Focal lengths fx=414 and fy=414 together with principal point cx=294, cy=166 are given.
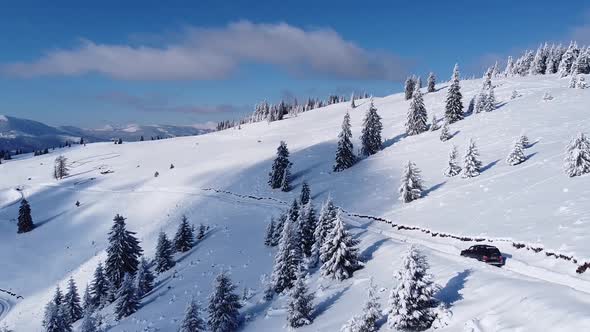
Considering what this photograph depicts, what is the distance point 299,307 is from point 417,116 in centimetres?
7144

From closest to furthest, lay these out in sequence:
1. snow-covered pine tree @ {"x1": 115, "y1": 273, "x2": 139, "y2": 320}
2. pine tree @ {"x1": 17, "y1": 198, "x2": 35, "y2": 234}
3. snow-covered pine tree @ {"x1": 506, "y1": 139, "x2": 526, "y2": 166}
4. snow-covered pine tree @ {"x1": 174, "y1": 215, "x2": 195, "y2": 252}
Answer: snow-covered pine tree @ {"x1": 115, "y1": 273, "x2": 139, "y2": 320}, snow-covered pine tree @ {"x1": 506, "y1": 139, "x2": 526, "y2": 166}, snow-covered pine tree @ {"x1": 174, "y1": 215, "x2": 195, "y2": 252}, pine tree @ {"x1": 17, "y1": 198, "x2": 35, "y2": 234}

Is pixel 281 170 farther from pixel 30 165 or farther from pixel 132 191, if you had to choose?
pixel 30 165

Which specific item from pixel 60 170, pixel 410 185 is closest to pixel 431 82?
pixel 410 185

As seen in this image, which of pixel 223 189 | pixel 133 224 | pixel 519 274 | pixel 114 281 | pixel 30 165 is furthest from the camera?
pixel 30 165

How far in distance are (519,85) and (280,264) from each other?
10092cm

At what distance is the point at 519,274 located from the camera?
2441cm

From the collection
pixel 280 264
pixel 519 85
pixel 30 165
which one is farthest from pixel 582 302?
pixel 30 165

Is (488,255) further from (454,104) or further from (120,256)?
(454,104)

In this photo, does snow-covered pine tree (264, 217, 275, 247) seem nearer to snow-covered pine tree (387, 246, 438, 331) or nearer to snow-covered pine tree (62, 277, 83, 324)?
snow-covered pine tree (62, 277, 83, 324)

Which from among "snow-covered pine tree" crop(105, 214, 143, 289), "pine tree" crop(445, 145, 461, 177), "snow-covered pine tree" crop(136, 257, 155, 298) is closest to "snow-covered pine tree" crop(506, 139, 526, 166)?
"pine tree" crop(445, 145, 461, 177)

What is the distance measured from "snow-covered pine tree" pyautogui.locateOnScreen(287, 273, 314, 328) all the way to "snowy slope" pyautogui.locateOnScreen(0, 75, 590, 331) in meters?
0.85

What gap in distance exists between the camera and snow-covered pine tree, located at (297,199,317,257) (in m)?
40.6

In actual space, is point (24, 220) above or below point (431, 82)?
below

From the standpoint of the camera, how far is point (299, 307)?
1054 inches
